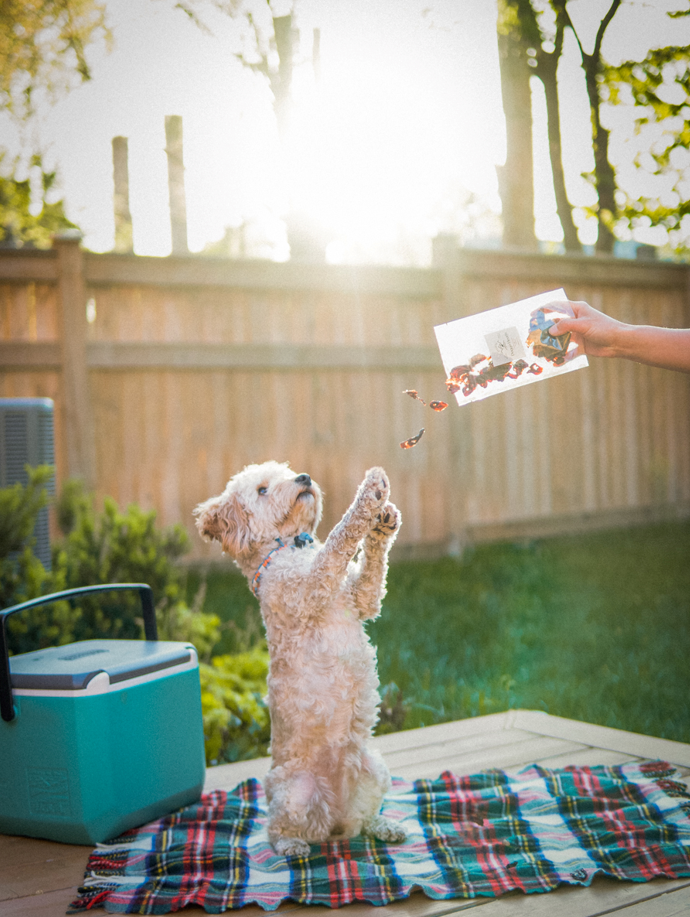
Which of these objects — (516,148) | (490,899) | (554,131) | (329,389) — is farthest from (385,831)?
(516,148)

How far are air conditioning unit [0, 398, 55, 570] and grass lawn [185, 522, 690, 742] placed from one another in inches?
39.7

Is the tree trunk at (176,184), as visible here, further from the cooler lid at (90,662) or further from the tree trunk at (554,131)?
the cooler lid at (90,662)

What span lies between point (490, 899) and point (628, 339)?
1.25 m

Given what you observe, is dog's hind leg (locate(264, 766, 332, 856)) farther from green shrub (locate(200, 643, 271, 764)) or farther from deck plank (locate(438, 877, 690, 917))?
green shrub (locate(200, 643, 271, 764))

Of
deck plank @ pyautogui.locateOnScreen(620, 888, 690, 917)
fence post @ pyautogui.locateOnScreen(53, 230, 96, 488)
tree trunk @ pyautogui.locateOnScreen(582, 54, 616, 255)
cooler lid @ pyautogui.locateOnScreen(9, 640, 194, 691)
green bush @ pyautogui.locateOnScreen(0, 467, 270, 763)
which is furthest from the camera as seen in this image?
fence post @ pyautogui.locateOnScreen(53, 230, 96, 488)

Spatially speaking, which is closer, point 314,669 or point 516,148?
point 314,669

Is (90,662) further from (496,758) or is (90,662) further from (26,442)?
(26,442)

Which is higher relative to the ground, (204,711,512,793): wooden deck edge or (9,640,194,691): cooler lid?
(9,640,194,691): cooler lid

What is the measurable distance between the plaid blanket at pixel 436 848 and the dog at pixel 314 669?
0.31ft

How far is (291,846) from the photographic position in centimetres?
194

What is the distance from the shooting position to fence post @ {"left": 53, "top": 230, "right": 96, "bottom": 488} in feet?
14.7

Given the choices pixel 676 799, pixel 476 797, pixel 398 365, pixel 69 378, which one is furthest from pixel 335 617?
pixel 398 365

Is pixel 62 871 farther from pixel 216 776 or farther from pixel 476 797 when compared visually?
pixel 476 797

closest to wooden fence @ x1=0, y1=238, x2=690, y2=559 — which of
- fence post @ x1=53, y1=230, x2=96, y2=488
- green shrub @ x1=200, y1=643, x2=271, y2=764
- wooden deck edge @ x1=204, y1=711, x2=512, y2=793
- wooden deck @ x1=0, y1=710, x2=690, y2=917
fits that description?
fence post @ x1=53, y1=230, x2=96, y2=488
